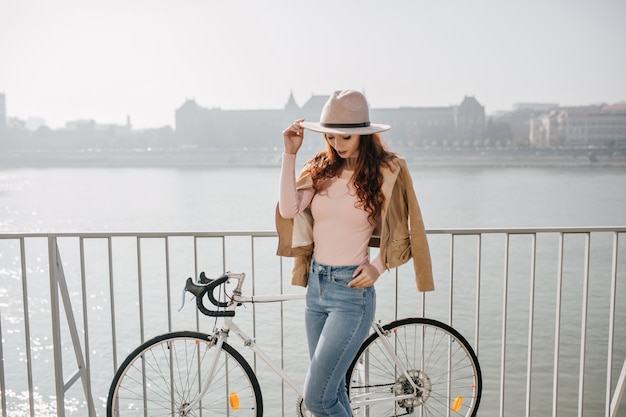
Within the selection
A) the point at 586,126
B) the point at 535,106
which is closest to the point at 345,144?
the point at 586,126

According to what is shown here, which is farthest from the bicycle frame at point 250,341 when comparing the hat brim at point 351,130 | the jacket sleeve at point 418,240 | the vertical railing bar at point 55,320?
the vertical railing bar at point 55,320

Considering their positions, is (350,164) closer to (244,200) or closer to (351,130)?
(351,130)

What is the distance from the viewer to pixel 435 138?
61.4 m

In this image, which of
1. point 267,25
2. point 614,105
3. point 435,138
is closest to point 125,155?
point 267,25

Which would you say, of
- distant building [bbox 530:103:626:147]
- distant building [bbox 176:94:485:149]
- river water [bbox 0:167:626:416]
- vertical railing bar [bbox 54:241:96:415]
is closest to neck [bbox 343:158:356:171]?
vertical railing bar [bbox 54:241:96:415]

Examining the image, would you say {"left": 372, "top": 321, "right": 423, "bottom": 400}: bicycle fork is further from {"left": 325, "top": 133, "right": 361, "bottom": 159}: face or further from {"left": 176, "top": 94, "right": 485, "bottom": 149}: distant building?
{"left": 176, "top": 94, "right": 485, "bottom": 149}: distant building

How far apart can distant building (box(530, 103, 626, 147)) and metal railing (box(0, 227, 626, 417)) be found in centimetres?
3734

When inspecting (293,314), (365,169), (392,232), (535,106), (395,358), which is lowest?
(293,314)

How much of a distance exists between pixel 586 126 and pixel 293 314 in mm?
50365

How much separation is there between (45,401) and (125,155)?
49463 mm

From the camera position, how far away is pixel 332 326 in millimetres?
1780

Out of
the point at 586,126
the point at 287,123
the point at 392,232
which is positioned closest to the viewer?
the point at 392,232

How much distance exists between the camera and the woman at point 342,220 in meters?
1.77

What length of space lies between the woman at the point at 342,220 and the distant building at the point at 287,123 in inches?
2250
